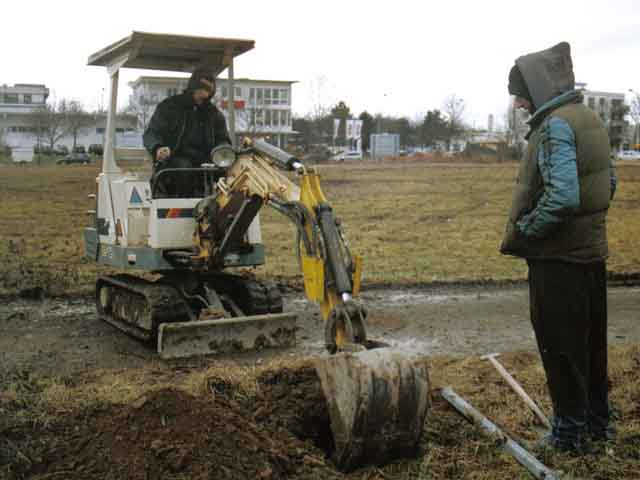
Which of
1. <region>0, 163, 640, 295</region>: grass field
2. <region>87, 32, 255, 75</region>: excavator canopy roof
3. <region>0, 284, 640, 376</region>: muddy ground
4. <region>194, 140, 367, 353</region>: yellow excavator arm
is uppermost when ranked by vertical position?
<region>87, 32, 255, 75</region>: excavator canopy roof

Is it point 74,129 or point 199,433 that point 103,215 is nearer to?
point 199,433

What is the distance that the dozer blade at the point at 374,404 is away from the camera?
4.77m

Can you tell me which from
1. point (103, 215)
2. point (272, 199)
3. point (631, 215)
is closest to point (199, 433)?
point (272, 199)

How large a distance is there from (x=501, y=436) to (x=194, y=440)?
185cm

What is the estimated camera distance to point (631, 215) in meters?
20.4

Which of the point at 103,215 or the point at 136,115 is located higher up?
the point at 136,115

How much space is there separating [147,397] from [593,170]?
306 cm

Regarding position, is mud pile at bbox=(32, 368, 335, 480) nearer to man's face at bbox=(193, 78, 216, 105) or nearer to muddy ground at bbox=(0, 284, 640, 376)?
muddy ground at bbox=(0, 284, 640, 376)

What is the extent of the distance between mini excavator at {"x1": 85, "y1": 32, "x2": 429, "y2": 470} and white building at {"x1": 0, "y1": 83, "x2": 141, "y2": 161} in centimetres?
5331

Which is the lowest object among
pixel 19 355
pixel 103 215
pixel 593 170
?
pixel 19 355

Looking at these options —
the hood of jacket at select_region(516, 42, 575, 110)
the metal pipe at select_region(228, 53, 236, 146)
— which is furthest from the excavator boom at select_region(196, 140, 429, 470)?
the metal pipe at select_region(228, 53, 236, 146)

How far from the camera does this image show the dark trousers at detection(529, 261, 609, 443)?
494 cm

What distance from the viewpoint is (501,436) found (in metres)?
5.12

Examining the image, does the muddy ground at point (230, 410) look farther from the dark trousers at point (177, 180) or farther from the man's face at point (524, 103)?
the man's face at point (524, 103)
